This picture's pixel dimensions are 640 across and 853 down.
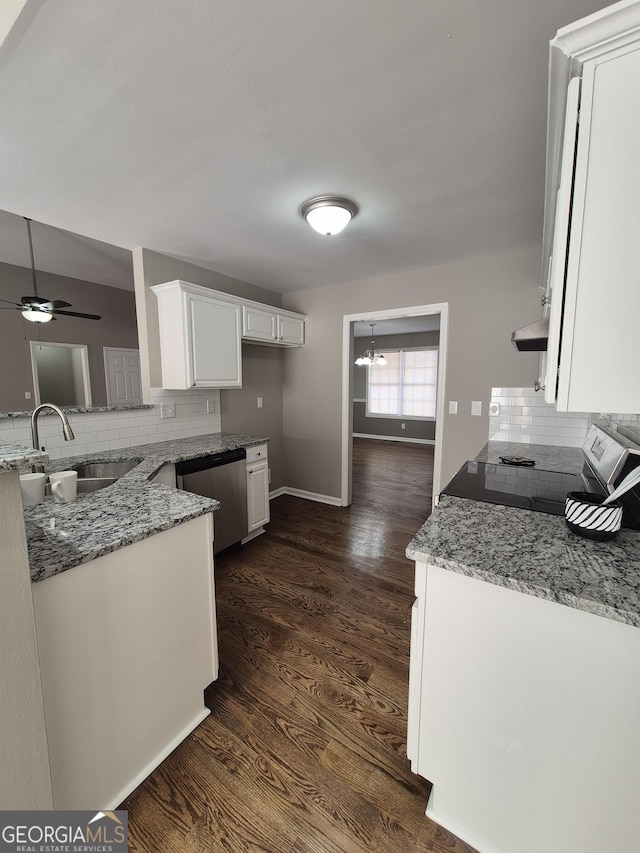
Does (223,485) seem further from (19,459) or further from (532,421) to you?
(532,421)

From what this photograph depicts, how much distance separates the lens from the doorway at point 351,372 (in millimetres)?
3002

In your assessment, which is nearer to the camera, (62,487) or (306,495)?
(62,487)

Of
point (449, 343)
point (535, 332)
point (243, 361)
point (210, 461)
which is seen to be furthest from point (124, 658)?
point (449, 343)

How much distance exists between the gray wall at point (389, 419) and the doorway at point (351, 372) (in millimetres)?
3429

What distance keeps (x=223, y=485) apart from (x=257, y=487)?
1.40ft

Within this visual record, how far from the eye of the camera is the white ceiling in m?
0.95

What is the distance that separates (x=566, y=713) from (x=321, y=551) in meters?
2.06

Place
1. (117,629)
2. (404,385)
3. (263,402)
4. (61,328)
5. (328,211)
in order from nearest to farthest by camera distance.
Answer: (117,629)
(328,211)
(263,402)
(61,328)
(404,385)

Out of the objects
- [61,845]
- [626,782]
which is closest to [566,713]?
[626,782]

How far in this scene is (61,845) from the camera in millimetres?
866

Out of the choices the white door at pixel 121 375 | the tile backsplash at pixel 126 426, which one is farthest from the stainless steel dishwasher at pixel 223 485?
the white door at pixel 121 375

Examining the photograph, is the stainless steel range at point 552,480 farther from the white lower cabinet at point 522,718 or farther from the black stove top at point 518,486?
the white lower cabinet at point 522,718

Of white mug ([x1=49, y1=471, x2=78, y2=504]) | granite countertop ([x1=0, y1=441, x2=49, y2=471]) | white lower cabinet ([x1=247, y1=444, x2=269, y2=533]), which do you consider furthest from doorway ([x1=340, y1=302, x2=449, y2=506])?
granite countertop ([x1=0, y1=441, x2=49, y2=471])

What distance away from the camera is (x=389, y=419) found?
7918 millimetres
